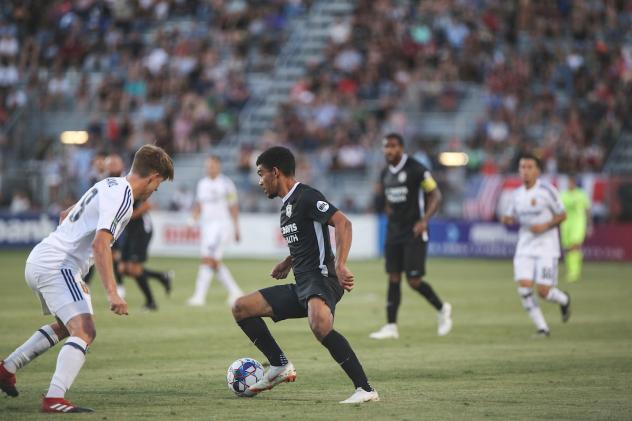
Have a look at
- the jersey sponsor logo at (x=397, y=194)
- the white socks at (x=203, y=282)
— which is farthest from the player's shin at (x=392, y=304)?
the white socks at (x=203, y=282)

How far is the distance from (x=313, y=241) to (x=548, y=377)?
3.21 m

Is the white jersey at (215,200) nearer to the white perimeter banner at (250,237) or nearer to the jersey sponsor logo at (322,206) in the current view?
the jersey sponsor logo at (322,206)

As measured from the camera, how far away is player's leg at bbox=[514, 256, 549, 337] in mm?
15508

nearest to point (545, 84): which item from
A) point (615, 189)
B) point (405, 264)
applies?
point (615, 189)

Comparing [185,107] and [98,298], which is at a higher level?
[185,107]

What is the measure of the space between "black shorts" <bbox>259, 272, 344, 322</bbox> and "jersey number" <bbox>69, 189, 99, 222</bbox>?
1.85 m

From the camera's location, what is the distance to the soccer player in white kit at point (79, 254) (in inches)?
345

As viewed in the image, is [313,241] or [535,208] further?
[535,208]

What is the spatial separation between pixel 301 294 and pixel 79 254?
1924 mm

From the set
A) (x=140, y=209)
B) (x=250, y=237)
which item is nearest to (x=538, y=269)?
(x=140, y=209)

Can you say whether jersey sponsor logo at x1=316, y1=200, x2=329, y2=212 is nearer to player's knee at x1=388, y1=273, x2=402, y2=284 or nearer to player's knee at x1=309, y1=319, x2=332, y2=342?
player's knee at x1=309, y1=319, x2=332, y2=342

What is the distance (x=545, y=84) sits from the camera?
37.5m

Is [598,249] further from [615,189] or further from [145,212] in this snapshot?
[145,212]

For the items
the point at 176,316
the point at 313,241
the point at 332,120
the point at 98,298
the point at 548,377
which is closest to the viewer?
the point at 313,241
